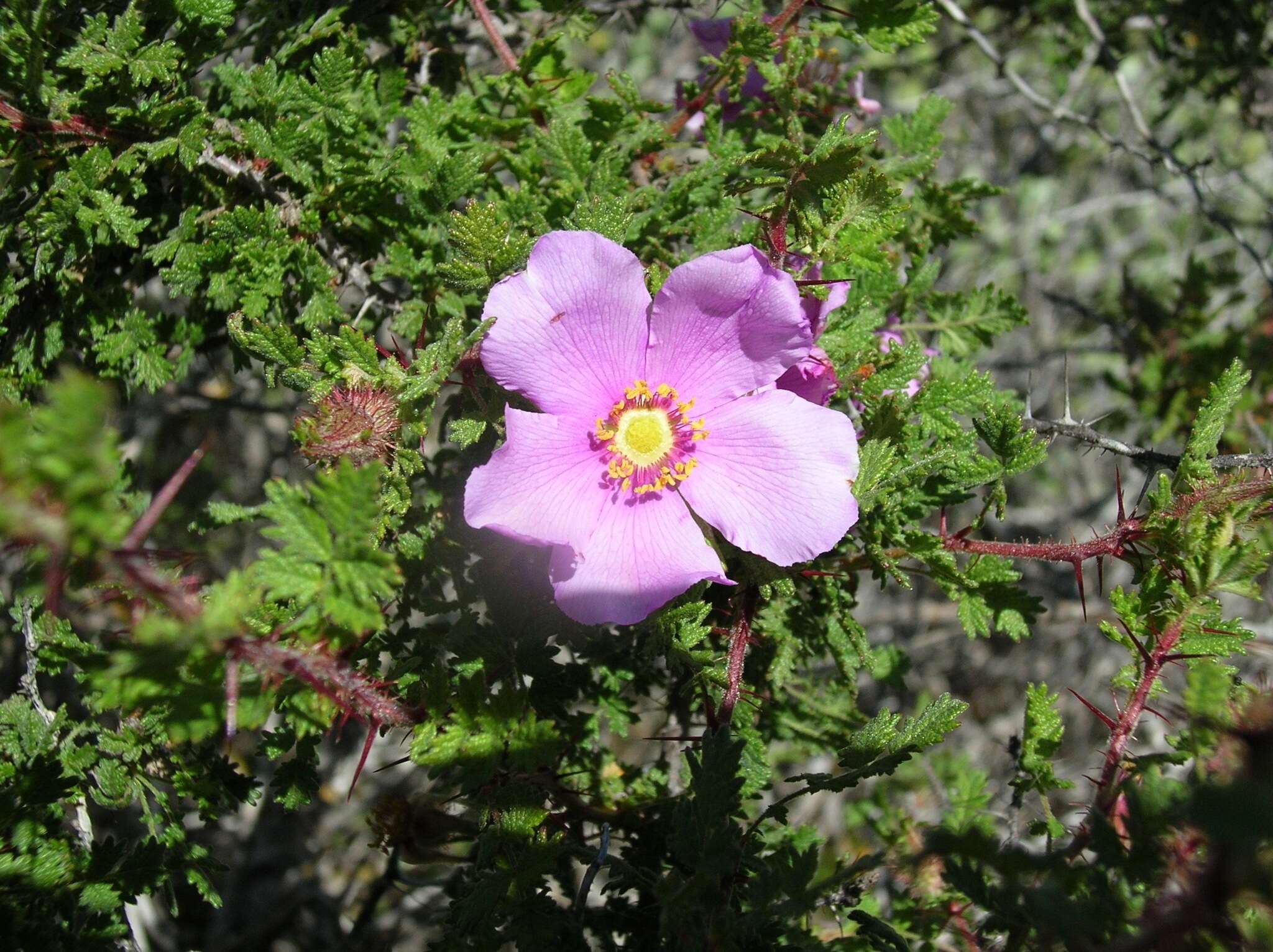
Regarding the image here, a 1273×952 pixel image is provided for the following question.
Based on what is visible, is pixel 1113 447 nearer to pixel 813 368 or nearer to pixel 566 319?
pixel 813 368

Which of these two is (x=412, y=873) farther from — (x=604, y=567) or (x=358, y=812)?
(x=604, y=567)

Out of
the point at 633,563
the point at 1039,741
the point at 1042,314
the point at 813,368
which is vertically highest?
the point at 813,368

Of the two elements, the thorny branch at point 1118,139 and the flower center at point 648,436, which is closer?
the flower center at point 648,436

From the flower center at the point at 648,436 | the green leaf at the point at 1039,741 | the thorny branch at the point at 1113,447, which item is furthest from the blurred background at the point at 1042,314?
the flower center at the point at 648,436

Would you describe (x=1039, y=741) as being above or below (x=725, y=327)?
below

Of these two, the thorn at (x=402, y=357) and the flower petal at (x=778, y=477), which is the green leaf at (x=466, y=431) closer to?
the thorn at (x=402, y=357)

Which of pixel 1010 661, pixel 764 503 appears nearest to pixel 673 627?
pixel 764 503

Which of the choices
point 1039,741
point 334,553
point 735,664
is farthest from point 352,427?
point 1039,741
